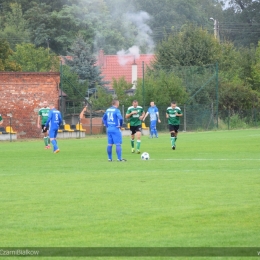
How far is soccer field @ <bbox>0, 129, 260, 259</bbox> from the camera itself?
32.7 feet

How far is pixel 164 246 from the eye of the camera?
9.34 m

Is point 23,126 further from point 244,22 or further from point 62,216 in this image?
point 244,22

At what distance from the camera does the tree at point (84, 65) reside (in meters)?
67.5

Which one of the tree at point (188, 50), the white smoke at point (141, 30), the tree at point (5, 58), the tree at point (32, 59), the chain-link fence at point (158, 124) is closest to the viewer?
the chain-link fence at point (158, 124)

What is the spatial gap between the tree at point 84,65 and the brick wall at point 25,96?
56.0ft

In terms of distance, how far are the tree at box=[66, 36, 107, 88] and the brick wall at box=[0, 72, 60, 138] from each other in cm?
1707

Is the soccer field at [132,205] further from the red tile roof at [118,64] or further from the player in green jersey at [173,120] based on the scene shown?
the red tile roof at [118,64]

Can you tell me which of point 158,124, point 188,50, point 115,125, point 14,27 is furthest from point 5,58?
point 115,125

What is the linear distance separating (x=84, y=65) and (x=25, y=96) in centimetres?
1925

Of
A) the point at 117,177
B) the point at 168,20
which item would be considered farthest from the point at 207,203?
the point at 168,20

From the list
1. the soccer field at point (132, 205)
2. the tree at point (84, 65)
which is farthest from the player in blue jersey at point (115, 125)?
the tree at point (84, 65)

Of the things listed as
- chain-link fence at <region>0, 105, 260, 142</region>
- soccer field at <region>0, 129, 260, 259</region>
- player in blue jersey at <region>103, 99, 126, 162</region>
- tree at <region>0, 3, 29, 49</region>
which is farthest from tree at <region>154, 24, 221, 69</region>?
soccer field at <region>0, 129, 260, 259</region>

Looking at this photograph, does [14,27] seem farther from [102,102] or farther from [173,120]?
[173,120]

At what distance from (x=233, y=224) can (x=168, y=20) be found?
3693 inches
